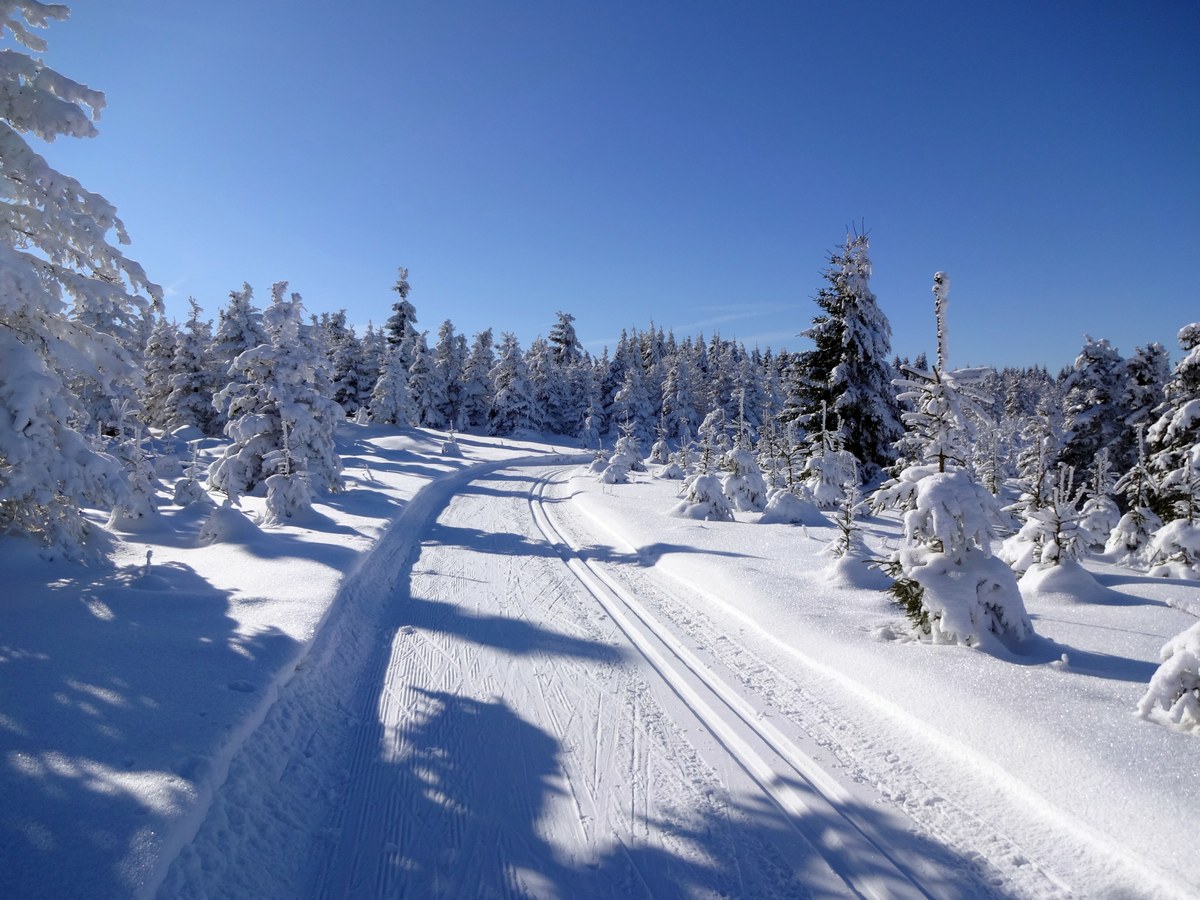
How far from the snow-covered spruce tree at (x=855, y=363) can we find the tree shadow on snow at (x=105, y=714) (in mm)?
19266

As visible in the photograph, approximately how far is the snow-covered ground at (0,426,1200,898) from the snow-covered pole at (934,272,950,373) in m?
3.14

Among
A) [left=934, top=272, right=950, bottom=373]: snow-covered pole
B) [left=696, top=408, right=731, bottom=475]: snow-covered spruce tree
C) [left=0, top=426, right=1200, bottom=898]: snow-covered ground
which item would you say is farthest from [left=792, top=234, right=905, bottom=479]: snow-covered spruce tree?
[left=934, top=272, right=950, bottom=373]: snow-covered pole

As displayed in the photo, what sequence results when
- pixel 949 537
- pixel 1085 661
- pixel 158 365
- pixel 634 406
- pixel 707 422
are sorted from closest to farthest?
pixel 1085 661
pixel 949 537
pixel 707 422
pixel 158 365
pixel 634 406

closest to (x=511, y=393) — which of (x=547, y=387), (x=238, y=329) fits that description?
(x=547, y=387)

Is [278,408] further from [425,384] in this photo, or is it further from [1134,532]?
[425,384]

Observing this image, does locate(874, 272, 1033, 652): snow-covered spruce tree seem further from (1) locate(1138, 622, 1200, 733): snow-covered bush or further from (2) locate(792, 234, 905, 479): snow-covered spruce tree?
(2) locate(792, 234, 905, 479): snow-covered spruce tree

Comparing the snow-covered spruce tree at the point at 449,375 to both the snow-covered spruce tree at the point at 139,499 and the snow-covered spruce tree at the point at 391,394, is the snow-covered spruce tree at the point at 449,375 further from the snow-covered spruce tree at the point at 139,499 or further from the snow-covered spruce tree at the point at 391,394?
the snow-covered spruce tree at the point at 139,499

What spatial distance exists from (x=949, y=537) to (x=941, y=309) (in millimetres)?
2459

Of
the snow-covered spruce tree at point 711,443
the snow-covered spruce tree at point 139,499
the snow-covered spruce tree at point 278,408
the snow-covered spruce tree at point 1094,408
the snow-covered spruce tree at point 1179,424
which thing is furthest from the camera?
the snow-covered spruce tree at point 1094,408

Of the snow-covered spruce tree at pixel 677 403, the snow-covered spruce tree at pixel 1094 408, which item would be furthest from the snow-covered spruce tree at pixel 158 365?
the snow-covered spruce tree at pixel 1094 408

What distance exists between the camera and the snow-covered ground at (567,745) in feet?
10.9

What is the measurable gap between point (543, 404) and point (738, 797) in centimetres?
5796

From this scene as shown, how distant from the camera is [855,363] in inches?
792

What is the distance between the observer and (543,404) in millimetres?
61094
